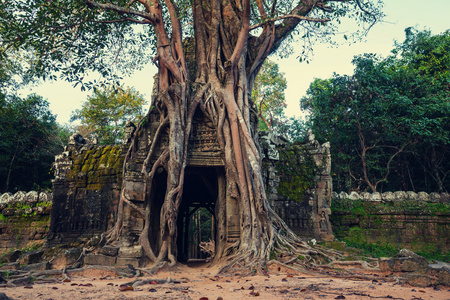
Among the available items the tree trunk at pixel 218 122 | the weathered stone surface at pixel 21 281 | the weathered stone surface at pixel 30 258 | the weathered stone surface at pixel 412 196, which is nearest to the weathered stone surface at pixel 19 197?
the weathered stone surface at pixel 30 258

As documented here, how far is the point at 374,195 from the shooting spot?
9133 millimetres

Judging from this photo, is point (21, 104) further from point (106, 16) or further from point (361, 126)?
point (361, 126)

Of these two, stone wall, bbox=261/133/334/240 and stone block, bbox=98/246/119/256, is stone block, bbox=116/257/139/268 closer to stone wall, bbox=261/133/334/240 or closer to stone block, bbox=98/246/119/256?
stone block, bbox=98/246/119/256

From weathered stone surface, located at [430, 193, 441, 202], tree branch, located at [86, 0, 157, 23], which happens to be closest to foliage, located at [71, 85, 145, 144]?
tree branch, located at [86, 0, 157, 23]

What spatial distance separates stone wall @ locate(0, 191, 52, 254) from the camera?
29.6 ft

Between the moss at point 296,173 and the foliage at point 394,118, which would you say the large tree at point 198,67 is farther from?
the foliage at point 394,118

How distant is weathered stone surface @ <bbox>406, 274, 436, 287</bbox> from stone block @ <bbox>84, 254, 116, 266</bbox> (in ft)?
14.4

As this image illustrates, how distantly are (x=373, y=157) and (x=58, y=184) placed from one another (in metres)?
10.6

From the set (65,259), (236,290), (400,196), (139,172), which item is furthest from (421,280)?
(400,196)

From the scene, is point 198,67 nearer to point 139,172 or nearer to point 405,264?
point 139,172

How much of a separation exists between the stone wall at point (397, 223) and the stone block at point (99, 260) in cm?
540

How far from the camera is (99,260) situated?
225 inches

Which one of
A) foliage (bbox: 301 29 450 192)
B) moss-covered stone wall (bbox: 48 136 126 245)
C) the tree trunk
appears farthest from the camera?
foliage (bbox: 301 29 450 192)

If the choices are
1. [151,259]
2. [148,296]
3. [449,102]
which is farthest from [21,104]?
[449,102]
